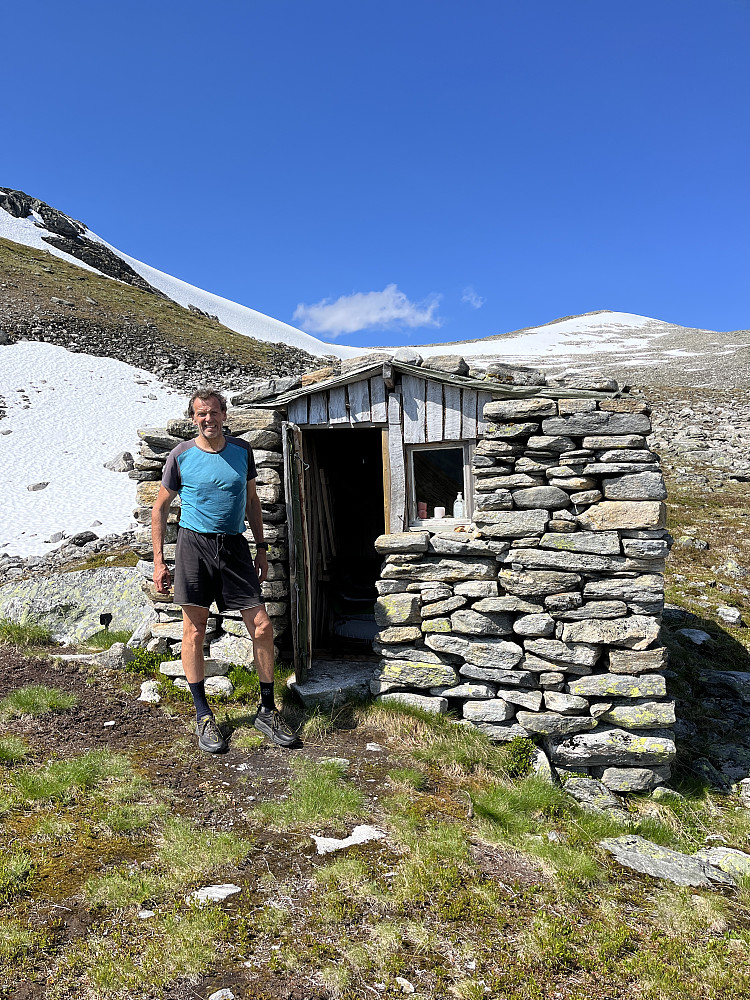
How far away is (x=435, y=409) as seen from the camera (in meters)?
6.78

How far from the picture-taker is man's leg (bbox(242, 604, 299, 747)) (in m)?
5.66

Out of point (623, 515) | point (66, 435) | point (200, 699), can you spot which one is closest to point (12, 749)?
point (200, 699)

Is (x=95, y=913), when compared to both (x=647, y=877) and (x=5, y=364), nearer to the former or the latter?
(x=647, y=877)

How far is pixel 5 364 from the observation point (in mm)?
26266

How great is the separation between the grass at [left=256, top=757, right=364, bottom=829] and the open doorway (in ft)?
8.29

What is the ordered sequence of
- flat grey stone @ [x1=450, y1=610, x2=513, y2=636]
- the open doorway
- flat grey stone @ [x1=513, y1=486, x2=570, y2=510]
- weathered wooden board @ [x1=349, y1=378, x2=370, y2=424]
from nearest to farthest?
flat grey stone @ [x1=513, y1=486, x2=570, y2=510] → flat grey stone @ [x1=450, y1=610, x2=513, y2=636] → weathered wooden board @ [x1=349, y1=378, x2=370, y2=424] → the open doorway

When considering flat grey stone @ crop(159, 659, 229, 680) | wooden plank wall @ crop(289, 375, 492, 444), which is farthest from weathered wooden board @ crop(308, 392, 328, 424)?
flat grey stone @ crop(159, 659, 229, 680)

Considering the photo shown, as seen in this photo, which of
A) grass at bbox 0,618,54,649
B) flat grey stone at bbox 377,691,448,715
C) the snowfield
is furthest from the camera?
the snowfield

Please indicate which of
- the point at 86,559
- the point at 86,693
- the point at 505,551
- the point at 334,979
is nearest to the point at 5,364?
the point at 86,559

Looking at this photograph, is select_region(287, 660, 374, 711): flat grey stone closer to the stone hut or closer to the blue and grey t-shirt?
the stone hut

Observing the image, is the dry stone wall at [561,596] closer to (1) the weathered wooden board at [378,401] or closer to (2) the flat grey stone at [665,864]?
(2) the flat grey stone at [665,864]

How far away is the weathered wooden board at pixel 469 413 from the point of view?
262 inches

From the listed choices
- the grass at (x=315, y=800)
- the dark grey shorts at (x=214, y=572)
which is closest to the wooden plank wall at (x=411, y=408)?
the dark grey shorts at (x=214, y=572)

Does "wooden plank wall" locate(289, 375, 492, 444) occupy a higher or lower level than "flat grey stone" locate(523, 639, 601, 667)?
higher
